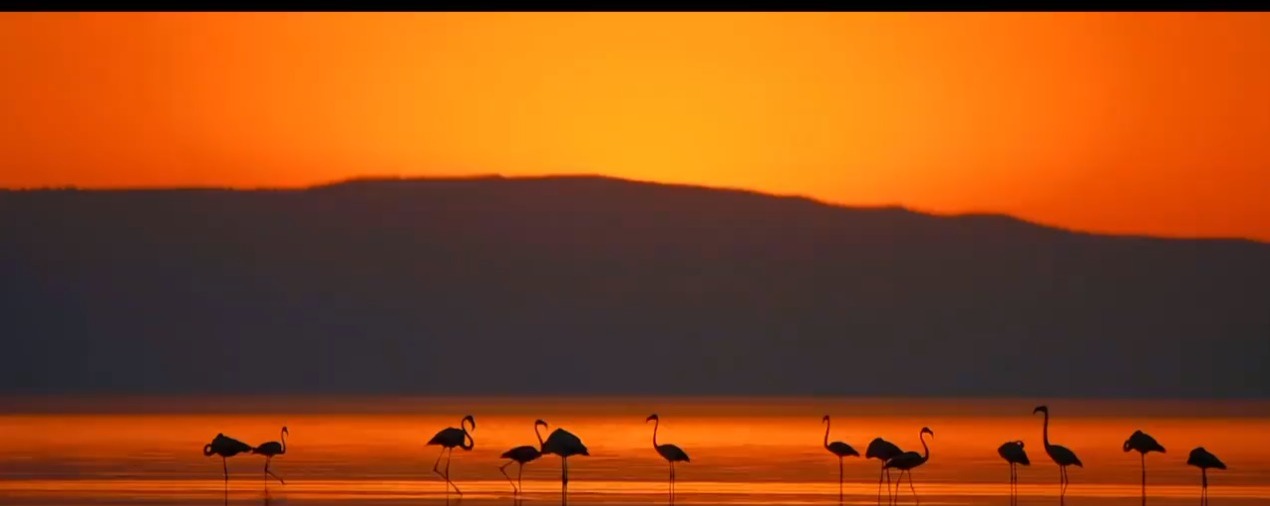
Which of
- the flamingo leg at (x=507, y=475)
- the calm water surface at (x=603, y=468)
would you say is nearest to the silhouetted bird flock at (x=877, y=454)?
the flamingo leg at (x=507, y=475)

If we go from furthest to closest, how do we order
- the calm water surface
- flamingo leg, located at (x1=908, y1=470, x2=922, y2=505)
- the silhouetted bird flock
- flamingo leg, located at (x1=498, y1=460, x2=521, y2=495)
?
the silhouetted bird flock, flamingo leg, located at (x1=498, y1=460, x2=521, y2=495), the calm water surface, flamingo leg, located at (x1=908, y1=470, x2=922, y2=505)

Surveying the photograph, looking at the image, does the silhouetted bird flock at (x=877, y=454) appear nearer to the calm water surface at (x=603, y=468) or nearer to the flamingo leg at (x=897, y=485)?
the flamingo leg at (x=897, y=485)

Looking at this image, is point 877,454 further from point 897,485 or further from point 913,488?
point 913,488

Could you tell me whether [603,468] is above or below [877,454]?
above

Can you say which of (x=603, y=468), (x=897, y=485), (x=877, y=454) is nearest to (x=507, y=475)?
(x=603, y=468)

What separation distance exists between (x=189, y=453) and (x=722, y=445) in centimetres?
703

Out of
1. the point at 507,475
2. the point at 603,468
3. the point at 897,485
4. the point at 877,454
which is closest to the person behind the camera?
the point at 897,485

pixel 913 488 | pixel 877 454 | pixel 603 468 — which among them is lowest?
pixel 913 488

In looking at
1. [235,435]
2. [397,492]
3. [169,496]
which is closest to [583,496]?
[397,492]

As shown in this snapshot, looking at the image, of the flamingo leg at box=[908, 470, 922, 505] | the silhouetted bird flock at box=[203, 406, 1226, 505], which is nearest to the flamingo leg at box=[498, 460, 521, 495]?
the silhouetted bird flock at box=[203, 406, 1226, 505]

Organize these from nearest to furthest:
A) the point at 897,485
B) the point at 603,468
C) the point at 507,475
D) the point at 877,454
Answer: the point at 897,485, the point at 877,454, the point at 507,475, the point at 603,468

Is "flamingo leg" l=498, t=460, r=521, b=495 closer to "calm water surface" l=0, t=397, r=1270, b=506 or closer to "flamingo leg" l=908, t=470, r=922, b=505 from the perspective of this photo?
"calm water surface" l=0, t=397, r=1270, b=506

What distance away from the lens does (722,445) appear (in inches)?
949
